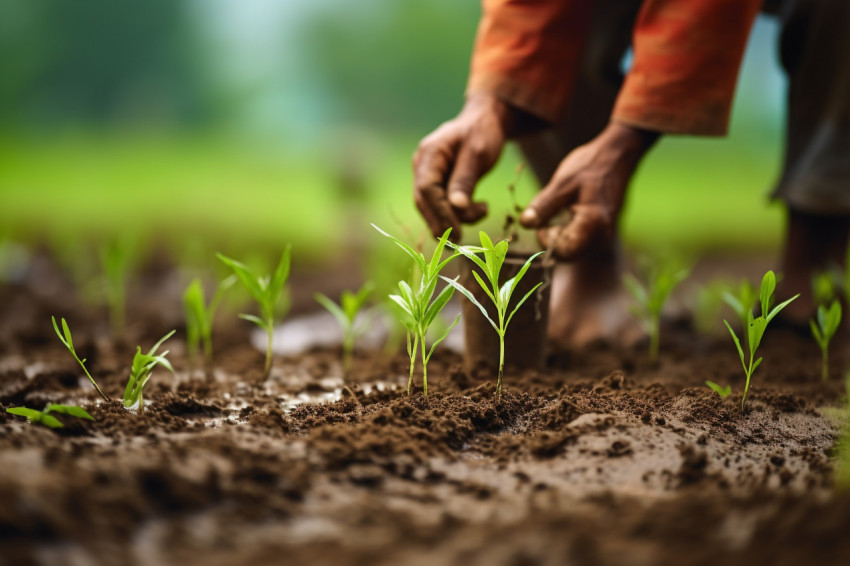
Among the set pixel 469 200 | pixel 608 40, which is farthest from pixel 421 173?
pixel 608 40

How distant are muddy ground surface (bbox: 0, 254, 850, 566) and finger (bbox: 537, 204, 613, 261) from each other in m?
0.34

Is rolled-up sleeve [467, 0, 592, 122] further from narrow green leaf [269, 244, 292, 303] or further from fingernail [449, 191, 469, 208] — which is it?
narrow green leaf [269, 244, 292, 303]

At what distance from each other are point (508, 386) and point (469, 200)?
20.9 inches

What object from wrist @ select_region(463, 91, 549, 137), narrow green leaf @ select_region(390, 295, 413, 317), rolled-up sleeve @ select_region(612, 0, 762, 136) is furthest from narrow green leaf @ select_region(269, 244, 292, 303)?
rolled-up sleeve @ select_region(612, 0, 762, 136)

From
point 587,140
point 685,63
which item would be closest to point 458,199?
point 685,63

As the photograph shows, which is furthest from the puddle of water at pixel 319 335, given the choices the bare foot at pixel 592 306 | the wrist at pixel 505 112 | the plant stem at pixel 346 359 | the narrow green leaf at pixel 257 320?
the wrist at pixel 505 112

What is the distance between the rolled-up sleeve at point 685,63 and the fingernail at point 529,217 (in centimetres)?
41

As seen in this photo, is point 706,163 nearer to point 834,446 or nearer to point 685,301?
point 685,301

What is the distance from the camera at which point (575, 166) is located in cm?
189

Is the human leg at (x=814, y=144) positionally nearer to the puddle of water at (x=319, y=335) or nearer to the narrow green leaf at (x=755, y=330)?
the narrow green leaf at (x=755, y=330)

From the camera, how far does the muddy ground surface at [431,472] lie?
0.90m

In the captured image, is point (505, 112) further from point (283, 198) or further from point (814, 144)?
point (283, 198)

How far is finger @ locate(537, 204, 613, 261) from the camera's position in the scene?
5.99 ft

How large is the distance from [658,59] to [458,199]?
69 cm
